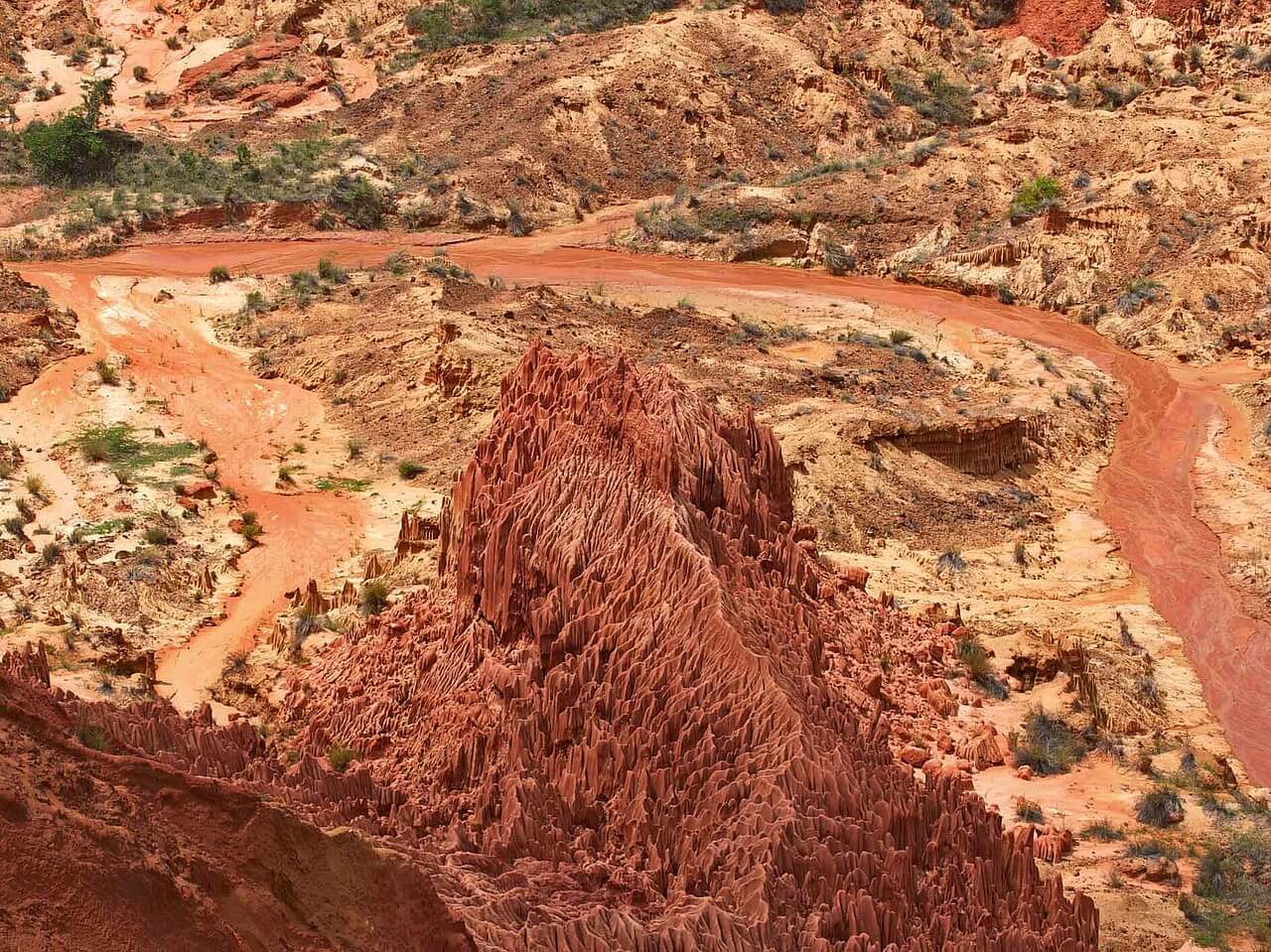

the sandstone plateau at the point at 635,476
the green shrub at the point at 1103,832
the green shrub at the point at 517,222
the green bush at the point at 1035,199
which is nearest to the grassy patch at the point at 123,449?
the sandstone plateau at the point at 635,476

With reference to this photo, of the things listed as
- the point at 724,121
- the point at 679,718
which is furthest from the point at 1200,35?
the point at 679,718

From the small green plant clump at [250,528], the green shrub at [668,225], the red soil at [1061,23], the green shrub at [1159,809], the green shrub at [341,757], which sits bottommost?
the green shrub at [668,225]

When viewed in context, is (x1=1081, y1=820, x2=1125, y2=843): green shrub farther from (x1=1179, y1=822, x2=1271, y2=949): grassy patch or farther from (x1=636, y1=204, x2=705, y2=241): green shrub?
(x1=636, y1=204, x2=705, y2=241): green shrub

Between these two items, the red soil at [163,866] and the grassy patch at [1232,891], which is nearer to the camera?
the red soil at [163,866]

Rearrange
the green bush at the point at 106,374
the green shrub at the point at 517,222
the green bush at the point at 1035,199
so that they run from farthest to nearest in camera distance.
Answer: the green shrub at the point at 517,222, the green bush at the point at 1035,199, the green bush at the point at 106,374

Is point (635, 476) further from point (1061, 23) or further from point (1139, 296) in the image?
point (1061, 23)

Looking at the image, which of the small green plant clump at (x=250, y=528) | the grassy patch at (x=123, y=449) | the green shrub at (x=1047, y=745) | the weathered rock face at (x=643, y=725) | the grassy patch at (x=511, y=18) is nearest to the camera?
the weathered rock face at (x=643, y=725)

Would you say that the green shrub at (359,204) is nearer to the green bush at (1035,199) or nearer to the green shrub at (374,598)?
the green bush at (1035,199)
